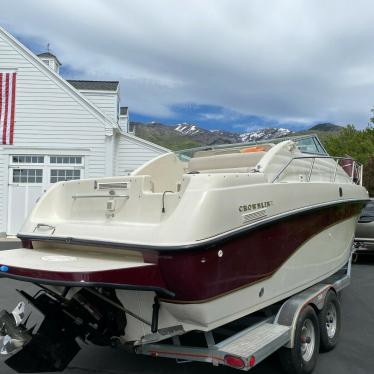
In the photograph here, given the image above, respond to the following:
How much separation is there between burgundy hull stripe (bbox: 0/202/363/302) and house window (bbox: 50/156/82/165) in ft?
43.9

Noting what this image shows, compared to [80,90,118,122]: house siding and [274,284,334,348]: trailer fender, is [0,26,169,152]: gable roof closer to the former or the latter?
[80,90,118,122]: house siding

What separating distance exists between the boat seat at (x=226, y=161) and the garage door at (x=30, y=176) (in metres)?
11.5

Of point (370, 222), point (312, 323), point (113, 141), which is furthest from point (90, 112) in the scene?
point (312, 323)

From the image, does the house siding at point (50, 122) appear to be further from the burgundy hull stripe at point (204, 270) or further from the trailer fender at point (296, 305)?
the burgundy hull stripe at point (204, 270)

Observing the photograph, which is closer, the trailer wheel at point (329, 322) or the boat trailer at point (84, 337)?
the boat trailer at point (84, 337)

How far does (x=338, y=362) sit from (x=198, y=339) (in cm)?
150

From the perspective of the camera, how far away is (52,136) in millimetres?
16953

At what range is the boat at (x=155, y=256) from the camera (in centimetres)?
365

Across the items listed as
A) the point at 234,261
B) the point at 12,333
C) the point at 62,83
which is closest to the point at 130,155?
the point at 62,83

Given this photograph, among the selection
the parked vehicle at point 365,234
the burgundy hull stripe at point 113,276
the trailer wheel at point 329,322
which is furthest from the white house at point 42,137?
the burgundy hull stripe at point 113,276

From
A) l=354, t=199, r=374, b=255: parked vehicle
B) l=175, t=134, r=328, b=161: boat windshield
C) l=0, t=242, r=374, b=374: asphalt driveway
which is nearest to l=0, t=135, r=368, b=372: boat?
l=0, t=242, r=374, b=374: asphalt driveway

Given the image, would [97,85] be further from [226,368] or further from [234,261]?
[234,261]

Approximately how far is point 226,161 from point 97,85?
1652 centimetres

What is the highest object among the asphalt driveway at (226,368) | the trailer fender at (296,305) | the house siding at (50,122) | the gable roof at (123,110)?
the gable roof at (123,110)
